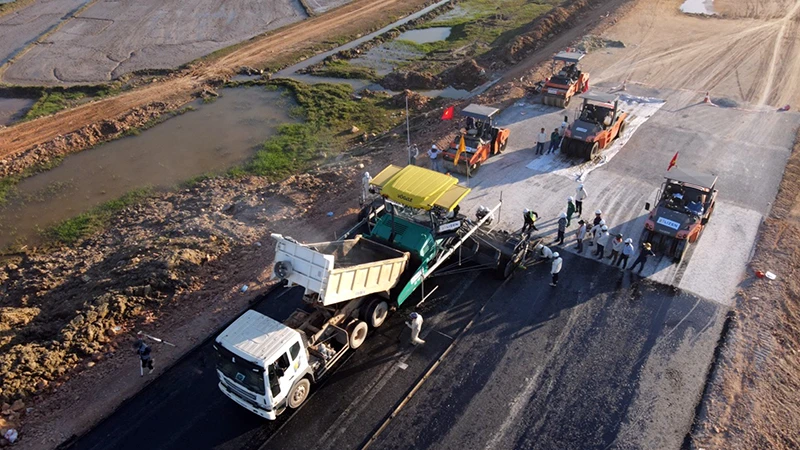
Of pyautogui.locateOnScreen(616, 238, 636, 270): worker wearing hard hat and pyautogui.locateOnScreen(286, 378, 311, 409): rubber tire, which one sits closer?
pyautogui.locateOnScreen(286, 378, 311, 409): rubber tire

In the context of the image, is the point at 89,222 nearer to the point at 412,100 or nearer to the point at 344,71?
the point at 412,100

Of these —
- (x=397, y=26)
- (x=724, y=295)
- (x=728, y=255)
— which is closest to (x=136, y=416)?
(x=724, y=295)

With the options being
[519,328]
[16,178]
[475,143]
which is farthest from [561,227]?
[16,178]

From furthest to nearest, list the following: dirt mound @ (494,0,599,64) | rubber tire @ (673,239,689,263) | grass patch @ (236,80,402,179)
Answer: dirt mound @ (494,0,599,64)
grass patch @ (236,80,402,179)
rubber tire @ (673,239,689,263)

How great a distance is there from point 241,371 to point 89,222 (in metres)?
13.2

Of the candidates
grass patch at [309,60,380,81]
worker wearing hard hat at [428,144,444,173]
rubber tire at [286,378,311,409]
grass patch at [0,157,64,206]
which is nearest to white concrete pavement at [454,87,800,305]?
worker wearing hard hat at [428,144,444,173]

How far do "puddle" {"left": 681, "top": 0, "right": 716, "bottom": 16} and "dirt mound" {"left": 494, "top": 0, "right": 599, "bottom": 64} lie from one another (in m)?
7.29

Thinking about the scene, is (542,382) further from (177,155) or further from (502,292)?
(177,155)

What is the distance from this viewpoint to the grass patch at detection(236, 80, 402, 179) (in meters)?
22.8

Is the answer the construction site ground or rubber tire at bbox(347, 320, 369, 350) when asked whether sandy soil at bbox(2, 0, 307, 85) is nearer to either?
the construction site ground

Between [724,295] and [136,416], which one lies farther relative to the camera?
[724,295]

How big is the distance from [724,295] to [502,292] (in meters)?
6.14

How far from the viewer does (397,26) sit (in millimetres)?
40969

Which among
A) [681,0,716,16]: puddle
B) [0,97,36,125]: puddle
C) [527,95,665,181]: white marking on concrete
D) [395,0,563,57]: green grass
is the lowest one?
[0,97,36,125]: puddle
